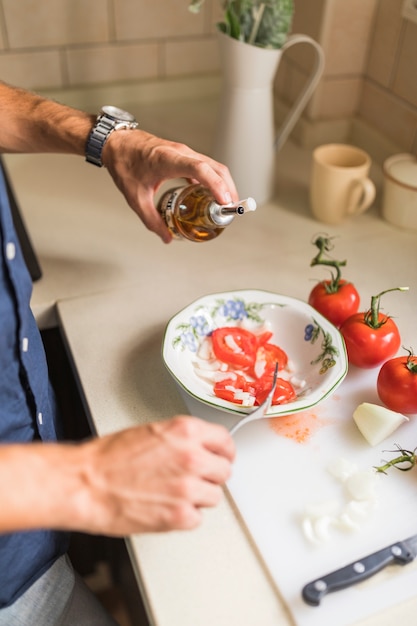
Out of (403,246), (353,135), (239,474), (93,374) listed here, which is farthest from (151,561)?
(353,135)

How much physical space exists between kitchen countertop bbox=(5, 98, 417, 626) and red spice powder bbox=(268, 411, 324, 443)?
0.37 ft

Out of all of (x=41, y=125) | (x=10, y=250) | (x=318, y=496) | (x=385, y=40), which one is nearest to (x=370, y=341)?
(x=318, y=496)

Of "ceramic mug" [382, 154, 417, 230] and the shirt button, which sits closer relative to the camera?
the shirt button

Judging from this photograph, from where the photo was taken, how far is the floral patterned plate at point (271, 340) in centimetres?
76

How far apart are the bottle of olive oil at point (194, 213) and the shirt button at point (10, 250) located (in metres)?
0.27

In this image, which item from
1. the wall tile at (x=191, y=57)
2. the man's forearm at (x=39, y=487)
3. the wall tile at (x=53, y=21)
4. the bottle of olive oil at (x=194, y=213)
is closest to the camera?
the man's forearm at (x=39, y=487)

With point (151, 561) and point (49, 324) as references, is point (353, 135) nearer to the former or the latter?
point (49, 324)

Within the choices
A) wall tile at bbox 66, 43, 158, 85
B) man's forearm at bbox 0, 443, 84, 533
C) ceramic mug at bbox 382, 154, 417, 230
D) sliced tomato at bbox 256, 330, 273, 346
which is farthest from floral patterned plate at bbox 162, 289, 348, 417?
wall tile at bbox 66, 43, 158, 85

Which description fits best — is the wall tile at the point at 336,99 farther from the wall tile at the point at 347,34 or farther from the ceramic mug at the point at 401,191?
the ceramic mug at the point at 401,191

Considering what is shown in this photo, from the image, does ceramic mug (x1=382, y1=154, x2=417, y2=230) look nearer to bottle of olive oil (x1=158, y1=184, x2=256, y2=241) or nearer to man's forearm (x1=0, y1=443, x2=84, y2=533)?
bottle of olive oil (x1=158, y1=184, x2=256, y2=241)

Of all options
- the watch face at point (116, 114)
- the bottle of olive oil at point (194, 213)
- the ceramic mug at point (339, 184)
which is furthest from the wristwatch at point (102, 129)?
the ceramic mug at point (339, 184)

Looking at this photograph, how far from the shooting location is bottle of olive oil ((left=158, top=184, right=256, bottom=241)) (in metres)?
0.84

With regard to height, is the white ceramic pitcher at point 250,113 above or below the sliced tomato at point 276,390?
above

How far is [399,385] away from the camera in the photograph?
755 millimetres
